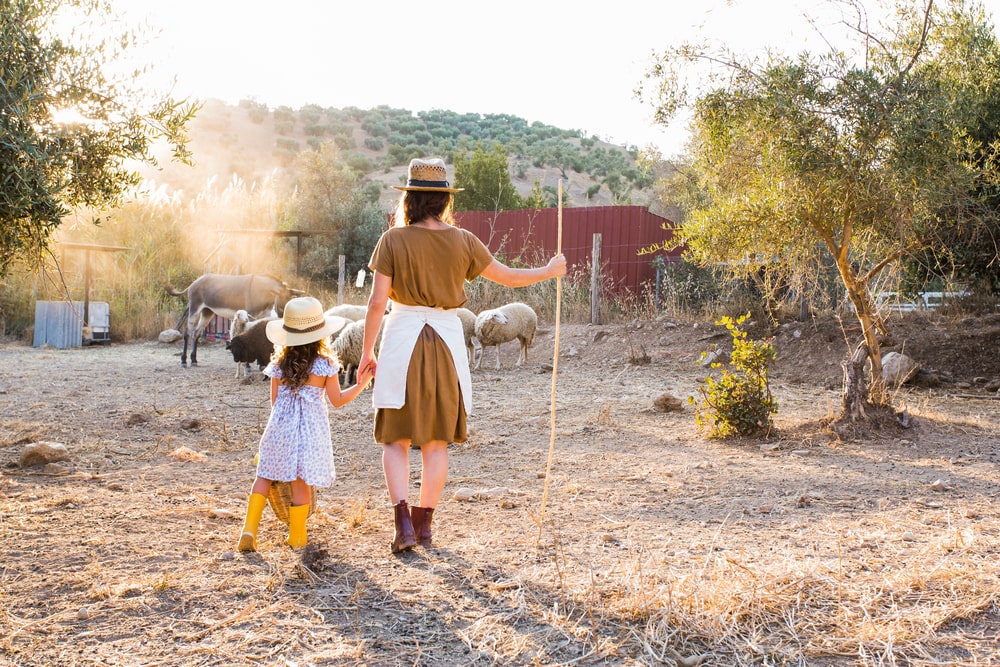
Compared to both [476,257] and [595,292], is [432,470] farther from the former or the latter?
[595,292]

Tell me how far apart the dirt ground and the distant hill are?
37350mm

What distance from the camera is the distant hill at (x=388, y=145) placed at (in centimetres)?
5003

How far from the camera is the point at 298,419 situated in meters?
4.50

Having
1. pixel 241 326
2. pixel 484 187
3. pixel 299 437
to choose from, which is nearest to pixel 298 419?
pixel 299 437

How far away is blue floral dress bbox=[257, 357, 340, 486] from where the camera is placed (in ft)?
14.4

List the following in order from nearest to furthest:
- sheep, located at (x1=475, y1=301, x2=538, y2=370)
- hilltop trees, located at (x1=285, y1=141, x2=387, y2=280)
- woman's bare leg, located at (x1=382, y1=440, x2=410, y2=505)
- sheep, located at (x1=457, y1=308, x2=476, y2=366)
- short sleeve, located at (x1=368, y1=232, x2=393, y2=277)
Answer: short sleeve, located at (x1=368, y1=232, x2=393, y2=277) < woman's bare leg, located at (x1=382, y1=440, x2=410, y2=505) < sheep, located at (x1=475, y1=301, x2=538, y2=370) < sheep, located at (x1=457, y1=308, x2=476, y2=366) < hilltop trees, located at (x1=285, y1=141, x2=387, y2=280)

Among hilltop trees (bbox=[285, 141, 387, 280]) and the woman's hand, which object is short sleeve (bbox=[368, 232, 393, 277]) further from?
hilltop trees (bbox=[285, 141, 387, 280])

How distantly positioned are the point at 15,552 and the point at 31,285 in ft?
55.8

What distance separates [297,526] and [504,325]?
9.42m

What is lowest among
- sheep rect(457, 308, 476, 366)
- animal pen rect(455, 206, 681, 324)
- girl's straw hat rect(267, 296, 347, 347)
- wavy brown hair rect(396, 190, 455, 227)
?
sheep rect(457, 308, 476, 366)

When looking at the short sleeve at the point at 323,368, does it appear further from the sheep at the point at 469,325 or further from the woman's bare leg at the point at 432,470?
the sheep at the point at 469,325

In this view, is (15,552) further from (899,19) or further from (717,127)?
(899,19)

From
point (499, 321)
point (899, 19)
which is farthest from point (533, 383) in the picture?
point (899, 19)

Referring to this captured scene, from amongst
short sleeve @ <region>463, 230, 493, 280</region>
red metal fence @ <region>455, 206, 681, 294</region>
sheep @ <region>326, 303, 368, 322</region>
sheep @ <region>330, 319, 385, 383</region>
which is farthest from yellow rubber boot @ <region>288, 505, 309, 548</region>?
red metal fence @ <region>455, 206, 681, 294</region>
